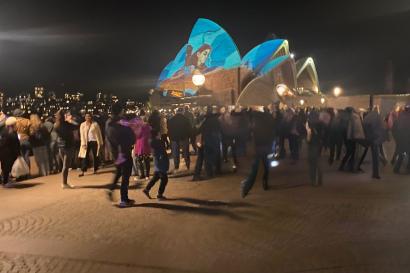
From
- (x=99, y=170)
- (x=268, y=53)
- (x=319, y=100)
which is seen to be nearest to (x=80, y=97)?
(x=268, y=53)

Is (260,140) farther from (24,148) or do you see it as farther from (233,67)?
(233,67)

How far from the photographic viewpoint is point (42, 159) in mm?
12227

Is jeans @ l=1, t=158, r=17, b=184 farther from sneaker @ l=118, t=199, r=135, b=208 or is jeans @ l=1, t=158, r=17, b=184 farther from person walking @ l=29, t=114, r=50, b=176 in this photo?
sneaker @ l=118, t=199, r=135, b=208

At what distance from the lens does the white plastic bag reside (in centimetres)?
1072

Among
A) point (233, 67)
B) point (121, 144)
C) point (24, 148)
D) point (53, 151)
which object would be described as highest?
point (233, 67)

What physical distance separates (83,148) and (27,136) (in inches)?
62.1

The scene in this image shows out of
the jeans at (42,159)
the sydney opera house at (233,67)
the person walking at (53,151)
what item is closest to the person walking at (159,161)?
the jeans at (42,159)

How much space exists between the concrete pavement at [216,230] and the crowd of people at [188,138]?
65cm

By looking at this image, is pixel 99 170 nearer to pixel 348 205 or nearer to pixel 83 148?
pixel 83 148

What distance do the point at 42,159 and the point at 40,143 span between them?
1.54 feet

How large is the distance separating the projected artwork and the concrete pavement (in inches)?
1631

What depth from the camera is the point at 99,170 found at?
12742 mm

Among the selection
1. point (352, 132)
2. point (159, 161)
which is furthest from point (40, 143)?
point (352, 132)

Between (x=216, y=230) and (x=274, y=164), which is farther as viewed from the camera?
(x=274, y=164)
